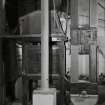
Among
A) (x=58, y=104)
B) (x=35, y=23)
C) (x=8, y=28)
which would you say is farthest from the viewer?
(x=8, y=28)

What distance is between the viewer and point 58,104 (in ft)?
10.2

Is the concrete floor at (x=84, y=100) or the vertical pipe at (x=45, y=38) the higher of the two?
the vertical pipe at (x=45, y=38)

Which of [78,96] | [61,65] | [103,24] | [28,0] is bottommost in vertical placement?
[78,96]

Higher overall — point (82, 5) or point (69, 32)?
point (82, 5)

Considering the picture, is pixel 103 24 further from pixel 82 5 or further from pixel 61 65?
pixel 61 65

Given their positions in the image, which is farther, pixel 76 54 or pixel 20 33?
pixel 76 54

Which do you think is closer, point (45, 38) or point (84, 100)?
point (45, 38)

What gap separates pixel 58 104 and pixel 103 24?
94.2 inches

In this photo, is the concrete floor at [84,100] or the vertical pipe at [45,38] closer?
the vertical pipe at [45,38]

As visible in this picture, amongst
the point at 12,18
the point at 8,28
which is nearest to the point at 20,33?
the point at 8,28

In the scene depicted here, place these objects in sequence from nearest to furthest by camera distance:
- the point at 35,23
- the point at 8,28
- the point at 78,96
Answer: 1. the point at 35,23
2. the point at 8,28
3. the point at 78,96

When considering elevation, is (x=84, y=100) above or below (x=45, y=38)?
below

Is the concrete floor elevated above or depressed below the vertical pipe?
below

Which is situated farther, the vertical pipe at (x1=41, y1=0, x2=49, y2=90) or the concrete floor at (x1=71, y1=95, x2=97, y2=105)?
the concrete floor at (x1=71, y1=95, x2=97, y2=105)
